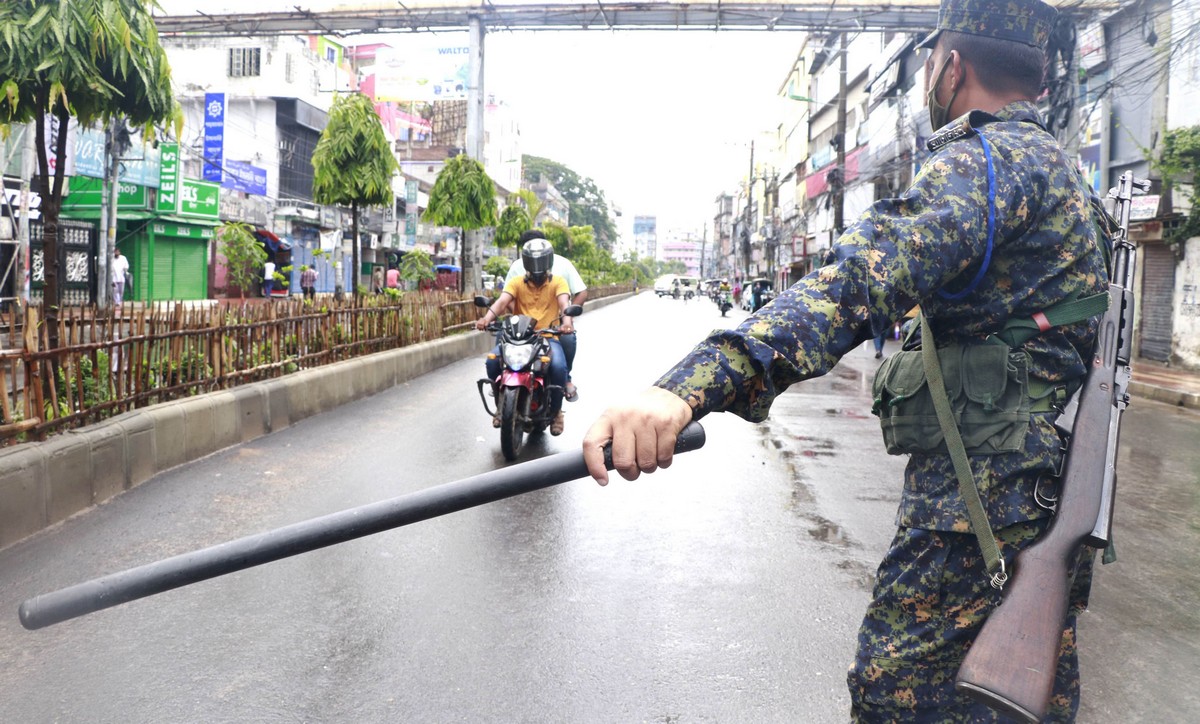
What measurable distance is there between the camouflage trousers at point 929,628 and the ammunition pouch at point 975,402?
0.54ft

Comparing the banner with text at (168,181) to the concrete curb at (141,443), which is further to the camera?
the banner with text at (168,181)

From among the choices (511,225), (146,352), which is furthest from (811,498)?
(511,225)

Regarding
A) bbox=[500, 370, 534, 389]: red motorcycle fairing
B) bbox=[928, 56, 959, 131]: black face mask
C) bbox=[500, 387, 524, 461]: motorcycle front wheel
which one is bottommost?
bbox=[500, 387, 524, 461]: motorcycle front wheel

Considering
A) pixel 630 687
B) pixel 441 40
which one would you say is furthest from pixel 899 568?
pixel 441 40

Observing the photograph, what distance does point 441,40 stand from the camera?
90.0ft

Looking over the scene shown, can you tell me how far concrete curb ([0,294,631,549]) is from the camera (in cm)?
468

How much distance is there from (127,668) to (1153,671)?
3447mm

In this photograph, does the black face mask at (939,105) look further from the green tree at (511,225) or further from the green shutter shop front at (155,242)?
the green tree at (511,225)

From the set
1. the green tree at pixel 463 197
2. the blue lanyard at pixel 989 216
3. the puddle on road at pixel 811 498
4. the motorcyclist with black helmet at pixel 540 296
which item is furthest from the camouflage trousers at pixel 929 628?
the green tree at pixel 463 197

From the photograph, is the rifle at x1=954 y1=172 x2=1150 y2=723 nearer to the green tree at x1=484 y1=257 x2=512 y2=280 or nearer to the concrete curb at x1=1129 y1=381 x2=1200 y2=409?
the concrete curb at x1=1129 y1=381 x2=1200 y2=409

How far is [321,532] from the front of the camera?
165 centimetres

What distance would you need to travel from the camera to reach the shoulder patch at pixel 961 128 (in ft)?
5.82

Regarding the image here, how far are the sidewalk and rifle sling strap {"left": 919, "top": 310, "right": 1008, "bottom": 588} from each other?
12.0 meters

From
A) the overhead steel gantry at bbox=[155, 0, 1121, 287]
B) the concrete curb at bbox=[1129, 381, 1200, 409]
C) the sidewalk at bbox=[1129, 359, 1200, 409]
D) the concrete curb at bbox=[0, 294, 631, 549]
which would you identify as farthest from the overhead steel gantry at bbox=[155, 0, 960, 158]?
the concrete curb at bbox=[0, 294, 631, 549]
